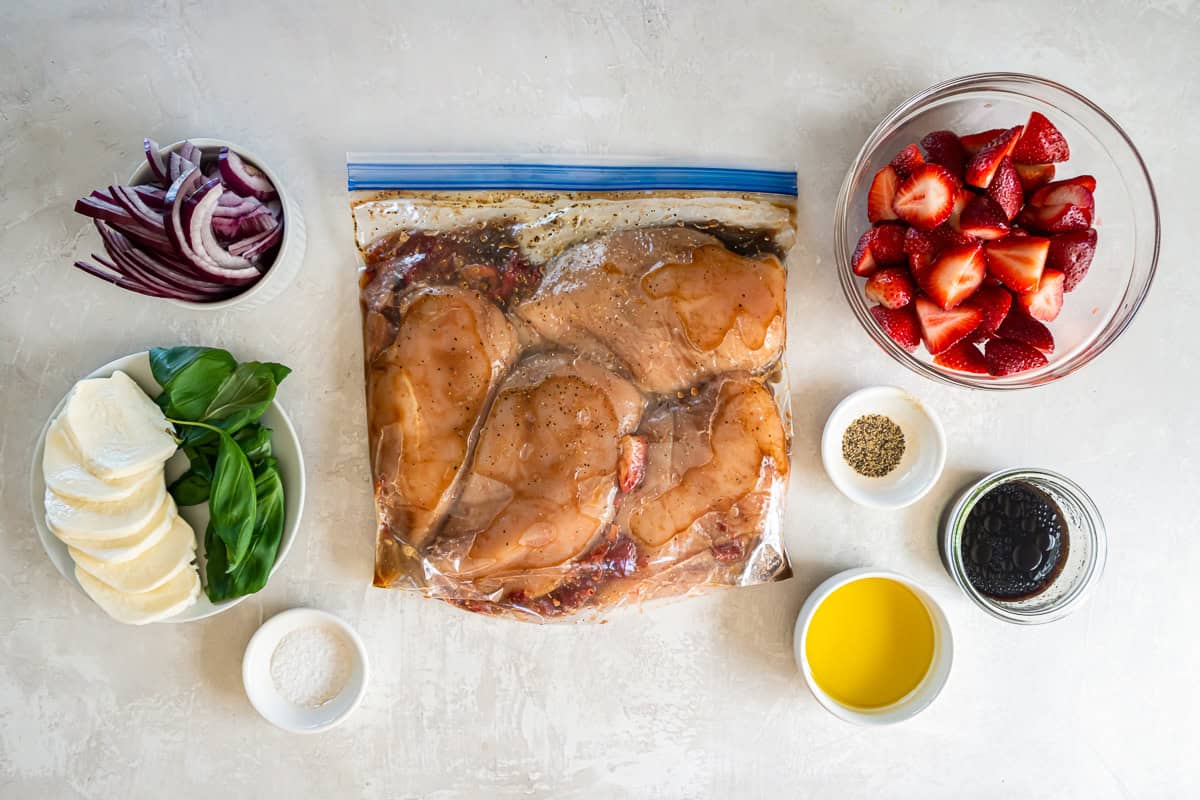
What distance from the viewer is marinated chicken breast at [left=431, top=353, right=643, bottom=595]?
4.70 ft

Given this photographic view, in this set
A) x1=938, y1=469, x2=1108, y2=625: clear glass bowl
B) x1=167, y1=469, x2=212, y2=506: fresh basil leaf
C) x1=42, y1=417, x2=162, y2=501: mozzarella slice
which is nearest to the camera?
x1=42, y1=417, x2=162, y2=501: mozzarella slice

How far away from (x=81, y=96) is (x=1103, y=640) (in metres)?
2.48

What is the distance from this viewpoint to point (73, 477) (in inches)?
56.8

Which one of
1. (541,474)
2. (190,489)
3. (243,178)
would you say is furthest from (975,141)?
(190,489)

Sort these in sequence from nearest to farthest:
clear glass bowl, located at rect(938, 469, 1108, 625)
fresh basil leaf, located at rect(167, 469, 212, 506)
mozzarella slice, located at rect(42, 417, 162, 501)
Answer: mozzarella slice, located at rect(42, 417, 162, 501) → fresh basil leaf, located at rect(167, 469, 212, 506) → clear glass bowl, located at rect(938, 469, 1108, 625)

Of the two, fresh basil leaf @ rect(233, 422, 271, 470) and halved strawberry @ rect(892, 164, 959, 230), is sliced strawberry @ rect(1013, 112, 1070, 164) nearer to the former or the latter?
halved strawberry @ rect(892, 164, 959, 230)

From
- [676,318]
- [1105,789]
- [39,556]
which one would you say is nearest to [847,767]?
[1105,789]

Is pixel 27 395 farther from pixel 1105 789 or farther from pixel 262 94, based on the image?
pixel 1105 789

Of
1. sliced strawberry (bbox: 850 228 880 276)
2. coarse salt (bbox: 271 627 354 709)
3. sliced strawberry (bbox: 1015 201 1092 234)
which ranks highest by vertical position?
sliced strawberry (bbox: 1015 201 1092 234)

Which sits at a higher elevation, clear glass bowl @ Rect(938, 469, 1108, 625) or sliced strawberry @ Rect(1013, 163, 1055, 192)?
sliced strawberry @ Rect(1013, 163, 1055, 192)

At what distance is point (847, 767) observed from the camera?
175 cm

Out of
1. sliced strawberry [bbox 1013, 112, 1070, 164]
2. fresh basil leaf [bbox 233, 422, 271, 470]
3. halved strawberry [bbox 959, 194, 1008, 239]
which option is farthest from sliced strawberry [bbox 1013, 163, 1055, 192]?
fresh basil leaf [bbox 233, 422, 271, 470]

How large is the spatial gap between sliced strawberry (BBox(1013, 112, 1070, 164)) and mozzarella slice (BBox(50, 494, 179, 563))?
1768 mm

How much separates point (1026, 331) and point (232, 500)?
1.51 meters
